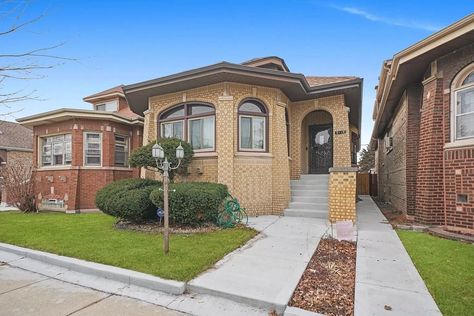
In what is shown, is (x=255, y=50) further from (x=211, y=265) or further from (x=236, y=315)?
(x=236, y=315)

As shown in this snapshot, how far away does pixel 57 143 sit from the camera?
1271 centimetres

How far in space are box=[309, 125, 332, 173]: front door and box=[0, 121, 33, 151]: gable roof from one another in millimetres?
20999

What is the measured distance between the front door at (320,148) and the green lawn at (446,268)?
6.18m

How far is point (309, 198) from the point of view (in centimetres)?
902

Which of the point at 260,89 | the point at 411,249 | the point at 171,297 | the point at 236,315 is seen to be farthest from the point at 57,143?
the point at 411,249

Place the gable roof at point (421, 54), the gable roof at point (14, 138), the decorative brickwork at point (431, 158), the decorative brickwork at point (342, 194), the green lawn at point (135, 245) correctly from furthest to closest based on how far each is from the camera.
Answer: the gable roof at point (14, 138) < the decorative brickwork at point (342, 194) < the decorative brickwork at point (431, 158) < the gable roof at point (421, 54) < the green lawn at point (135, 245)

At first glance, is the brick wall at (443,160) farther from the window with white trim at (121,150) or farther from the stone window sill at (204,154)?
the window with white trim at (121,150)

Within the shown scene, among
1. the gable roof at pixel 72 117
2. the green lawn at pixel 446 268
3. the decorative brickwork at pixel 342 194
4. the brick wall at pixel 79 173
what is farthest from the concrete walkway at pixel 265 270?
the gable roof at pixel 72 117

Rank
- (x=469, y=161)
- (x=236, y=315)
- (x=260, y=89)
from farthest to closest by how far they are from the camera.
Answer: (x=260, y=89)
(x=469, y=161)
(x=236, y=315)

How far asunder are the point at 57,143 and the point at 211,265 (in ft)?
39.1

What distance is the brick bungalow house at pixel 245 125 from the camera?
8492 mm

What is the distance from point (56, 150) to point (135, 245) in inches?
398

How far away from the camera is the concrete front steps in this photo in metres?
8.26

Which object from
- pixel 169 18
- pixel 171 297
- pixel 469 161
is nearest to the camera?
pixel 171 297
